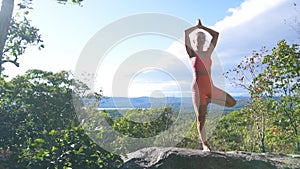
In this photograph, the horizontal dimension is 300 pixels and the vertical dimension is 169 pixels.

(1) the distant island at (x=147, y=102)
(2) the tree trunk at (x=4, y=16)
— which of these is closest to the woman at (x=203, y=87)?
(1) the distant island at (x=147, y=102)

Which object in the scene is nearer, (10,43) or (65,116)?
(65,116)

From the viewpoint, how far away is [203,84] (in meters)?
3.53

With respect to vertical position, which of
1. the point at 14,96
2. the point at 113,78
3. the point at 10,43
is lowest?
the point at 14,96

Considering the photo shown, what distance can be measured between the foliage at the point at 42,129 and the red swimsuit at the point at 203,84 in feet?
3.90

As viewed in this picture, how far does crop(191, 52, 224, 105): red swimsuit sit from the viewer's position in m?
3.54

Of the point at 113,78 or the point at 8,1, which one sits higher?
the point at 8,1

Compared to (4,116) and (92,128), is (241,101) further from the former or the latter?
(4,116)

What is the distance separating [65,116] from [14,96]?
0.66 meters

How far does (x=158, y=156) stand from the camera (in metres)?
3.48

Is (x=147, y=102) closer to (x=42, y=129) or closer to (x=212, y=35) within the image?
(x=212, y=35)

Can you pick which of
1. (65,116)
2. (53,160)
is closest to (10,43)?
(65,116)

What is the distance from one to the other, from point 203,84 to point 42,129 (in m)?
1.89

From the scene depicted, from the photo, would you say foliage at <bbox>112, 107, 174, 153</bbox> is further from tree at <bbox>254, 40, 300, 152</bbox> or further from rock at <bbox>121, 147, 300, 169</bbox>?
tree at <bbox>254, 40, 300, 152</bbox>

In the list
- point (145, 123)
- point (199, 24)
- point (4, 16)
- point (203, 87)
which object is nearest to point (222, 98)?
point (203, 87)
